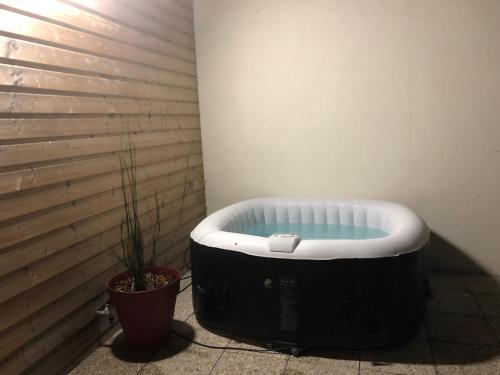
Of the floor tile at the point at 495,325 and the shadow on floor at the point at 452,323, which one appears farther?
the floor tile at the point at 495,325

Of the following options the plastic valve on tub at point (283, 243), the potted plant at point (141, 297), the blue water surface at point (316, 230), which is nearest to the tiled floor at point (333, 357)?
the potted plant at point (141, 297)

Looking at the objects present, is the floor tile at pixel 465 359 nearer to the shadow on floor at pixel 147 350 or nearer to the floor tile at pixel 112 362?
the shadow on floor at pixel 147 350

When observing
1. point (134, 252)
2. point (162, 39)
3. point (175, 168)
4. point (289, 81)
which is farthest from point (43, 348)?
point (289, 81)

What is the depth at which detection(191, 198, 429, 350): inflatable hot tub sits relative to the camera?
2.04m

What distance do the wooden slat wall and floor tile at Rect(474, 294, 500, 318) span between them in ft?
7.05

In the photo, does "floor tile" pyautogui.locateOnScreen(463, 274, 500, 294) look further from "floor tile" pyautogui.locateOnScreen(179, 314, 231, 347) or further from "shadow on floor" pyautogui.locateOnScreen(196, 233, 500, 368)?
"floor tile" pyautogui.locateOnScreen(179, 314, 231, 347)

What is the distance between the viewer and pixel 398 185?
3.15 metres

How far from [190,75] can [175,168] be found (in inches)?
32.8

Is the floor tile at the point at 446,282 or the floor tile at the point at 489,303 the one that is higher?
the floor tile at the point at 489,303

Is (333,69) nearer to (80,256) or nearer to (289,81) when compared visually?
(289,81)

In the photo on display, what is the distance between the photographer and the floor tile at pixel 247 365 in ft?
6.68

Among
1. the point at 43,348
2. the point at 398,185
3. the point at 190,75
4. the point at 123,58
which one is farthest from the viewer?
the point at 190,75

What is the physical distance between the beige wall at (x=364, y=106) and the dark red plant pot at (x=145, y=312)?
5.01 ft

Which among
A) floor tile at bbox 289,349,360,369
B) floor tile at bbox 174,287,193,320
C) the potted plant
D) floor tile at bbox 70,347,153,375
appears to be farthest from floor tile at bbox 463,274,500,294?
floor tile at bbox 70,347,153,375
